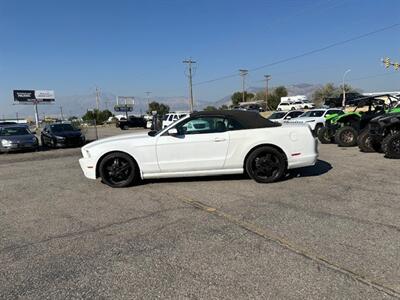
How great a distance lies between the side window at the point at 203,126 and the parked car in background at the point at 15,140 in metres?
12.0

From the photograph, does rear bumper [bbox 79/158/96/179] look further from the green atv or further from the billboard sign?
the billboard sign

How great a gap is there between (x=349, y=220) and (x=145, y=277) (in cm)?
282

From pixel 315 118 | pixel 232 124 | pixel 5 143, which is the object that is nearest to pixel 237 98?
pixel 315 118

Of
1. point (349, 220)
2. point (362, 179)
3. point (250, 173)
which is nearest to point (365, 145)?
point (362, 179)

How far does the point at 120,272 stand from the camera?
11.0 ft

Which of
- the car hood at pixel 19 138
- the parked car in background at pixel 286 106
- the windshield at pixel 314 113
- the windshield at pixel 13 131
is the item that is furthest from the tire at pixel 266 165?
the parked car in background at pixel 286 106

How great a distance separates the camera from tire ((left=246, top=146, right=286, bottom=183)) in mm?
6703

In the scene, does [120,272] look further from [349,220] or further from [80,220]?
[349,220]

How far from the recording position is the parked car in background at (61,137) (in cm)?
1734

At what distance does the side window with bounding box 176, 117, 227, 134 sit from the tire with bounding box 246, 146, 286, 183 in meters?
0.84

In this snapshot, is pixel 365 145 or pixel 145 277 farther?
pixel 365 145

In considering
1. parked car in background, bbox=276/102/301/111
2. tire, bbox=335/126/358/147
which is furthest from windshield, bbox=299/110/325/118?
parked car in background, bbox=276/102/301/111

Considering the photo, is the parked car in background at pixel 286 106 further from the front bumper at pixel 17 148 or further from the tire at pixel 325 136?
the front bumper at pixel 17 148

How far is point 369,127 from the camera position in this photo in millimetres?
10078
